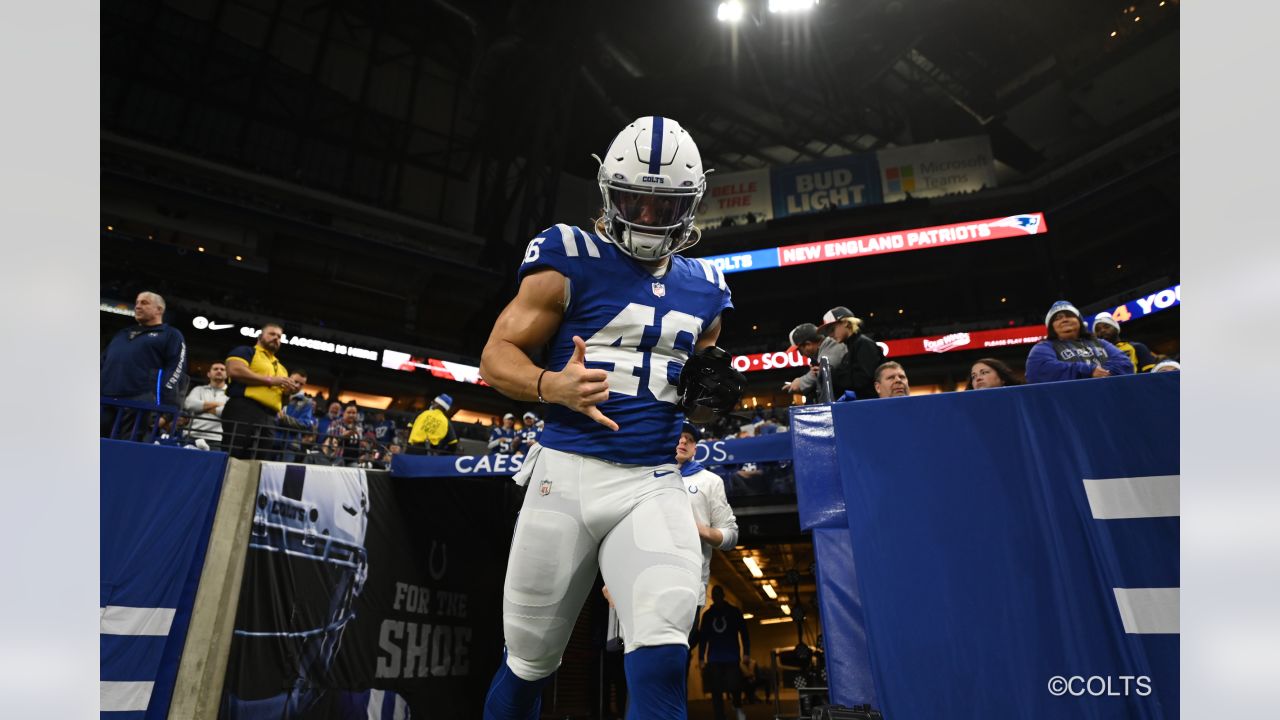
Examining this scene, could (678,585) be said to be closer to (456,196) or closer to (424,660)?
(424,660)

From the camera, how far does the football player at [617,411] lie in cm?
224

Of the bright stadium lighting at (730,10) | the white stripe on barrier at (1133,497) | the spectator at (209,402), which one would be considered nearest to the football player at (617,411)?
the white stripe on barrier at (1133,497)

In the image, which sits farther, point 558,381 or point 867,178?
point 867,178

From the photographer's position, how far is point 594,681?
11133mm

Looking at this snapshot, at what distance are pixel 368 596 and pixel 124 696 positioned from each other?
2289 mm

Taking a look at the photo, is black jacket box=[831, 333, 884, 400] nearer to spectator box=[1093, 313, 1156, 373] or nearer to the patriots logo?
spectator box=[1093, 313, 1156, 373]

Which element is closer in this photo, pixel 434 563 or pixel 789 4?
pixel 434 563

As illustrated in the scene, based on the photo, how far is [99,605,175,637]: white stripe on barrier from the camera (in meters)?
5.96

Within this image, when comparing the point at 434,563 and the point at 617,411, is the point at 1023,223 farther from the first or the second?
the point at 617,411

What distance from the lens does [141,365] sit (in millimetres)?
6598

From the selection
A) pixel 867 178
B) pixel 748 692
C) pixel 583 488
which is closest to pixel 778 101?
pixel 867 178

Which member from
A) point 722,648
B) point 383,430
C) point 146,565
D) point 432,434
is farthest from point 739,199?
point 146,565

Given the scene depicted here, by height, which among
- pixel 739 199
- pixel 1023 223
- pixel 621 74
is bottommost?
pixel 1023 223

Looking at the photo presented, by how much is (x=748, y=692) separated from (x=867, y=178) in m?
22.5
